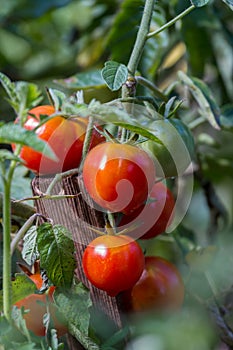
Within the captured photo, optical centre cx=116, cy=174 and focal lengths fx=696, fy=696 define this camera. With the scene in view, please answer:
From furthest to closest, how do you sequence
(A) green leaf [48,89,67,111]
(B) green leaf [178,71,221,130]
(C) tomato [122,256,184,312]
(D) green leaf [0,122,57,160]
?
(B) green leaf [178,71,221,130], (C) tomato [122,256,184,312], (A) green leaf [48,89,67,111], (D) green leaf [0,122,57,160]

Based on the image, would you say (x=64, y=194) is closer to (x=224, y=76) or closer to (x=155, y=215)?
(x=155, y=215)

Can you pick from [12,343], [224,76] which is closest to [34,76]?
[224,76]

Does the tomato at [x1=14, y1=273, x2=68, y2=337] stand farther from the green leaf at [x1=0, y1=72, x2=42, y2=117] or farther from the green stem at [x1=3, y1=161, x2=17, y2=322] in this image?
the green leaf at [x1=0, y1=72, x2=42, y2=117]

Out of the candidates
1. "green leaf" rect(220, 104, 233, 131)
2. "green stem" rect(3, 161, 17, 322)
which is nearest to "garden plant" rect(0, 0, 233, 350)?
"green stem" rect(3, 161, 17, 322)

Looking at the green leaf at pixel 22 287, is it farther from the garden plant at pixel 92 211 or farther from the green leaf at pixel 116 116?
the green leaf at pixel 116 116

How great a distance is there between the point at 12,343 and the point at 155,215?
0.21 metres

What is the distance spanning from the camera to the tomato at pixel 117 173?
2.10 ft

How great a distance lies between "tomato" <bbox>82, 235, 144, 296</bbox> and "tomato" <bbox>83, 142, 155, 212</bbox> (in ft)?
0.12

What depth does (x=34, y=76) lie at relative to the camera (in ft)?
5.06

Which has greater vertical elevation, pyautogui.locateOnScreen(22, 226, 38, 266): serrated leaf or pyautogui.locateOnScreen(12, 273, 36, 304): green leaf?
pyautogui.locateOnScreen(22, 226, 38, 266): serrated leaf

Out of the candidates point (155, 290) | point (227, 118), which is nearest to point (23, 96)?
point (155, 290)

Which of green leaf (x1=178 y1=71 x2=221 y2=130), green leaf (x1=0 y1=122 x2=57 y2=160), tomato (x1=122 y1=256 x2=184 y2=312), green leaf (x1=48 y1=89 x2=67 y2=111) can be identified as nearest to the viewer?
green leaf (x1=0 y1=122 x2=57 y2=160)

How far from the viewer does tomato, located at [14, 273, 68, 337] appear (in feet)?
2.16

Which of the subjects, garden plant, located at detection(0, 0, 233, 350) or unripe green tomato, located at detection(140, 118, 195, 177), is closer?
garden plant, located at detection(0, 0, 233, 350)
